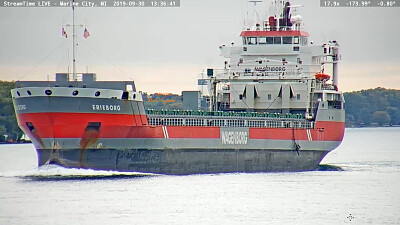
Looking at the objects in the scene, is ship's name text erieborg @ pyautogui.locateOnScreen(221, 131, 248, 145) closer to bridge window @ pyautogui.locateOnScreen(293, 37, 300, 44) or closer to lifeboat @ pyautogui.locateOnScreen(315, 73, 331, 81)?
lifeboat @ pyautogui.locateOnScreen(315, 73, 331, 81)

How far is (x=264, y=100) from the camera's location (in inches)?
2687

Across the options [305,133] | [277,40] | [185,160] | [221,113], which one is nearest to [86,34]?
[185,160]

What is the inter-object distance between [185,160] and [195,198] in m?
10.3

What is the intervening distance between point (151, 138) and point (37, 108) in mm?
6459

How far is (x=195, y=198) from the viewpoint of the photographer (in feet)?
162

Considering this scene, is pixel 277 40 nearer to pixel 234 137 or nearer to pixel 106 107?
pixel 234 137

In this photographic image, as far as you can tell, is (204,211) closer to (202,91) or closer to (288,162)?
(288,162)

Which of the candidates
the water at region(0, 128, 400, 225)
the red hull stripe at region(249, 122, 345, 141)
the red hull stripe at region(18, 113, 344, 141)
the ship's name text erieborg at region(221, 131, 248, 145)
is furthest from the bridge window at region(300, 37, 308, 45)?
the red hull stripe at region(18, 113, 344, 141)

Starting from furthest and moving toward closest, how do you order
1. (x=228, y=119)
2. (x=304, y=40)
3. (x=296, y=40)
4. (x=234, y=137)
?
(x=304, y=40) → (x=296, y=40) → (x=228, y=119) → (x=234, y=137)

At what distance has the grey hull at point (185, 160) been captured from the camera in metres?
55.2

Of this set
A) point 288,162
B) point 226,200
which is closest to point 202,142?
point 288,162

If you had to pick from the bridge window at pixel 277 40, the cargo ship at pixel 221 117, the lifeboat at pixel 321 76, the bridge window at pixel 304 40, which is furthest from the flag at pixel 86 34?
the bridge window at pixel 304 40

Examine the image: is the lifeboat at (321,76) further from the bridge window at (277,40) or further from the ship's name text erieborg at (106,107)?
the ship's name text erieborg at (106,107)

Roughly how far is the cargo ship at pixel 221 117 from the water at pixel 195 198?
1.22 metres
